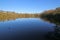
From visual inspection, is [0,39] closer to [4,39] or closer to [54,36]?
[4,39]

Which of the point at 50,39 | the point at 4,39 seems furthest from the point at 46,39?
the point at 4,39

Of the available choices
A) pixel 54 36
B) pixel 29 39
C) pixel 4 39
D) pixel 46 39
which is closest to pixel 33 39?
pixel 29 39

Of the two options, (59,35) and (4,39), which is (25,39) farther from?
(59,35)

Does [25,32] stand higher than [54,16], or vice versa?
[54,16]

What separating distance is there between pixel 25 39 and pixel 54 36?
436 cm

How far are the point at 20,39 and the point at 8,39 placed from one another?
1813 mm

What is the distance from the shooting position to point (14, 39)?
16.5m

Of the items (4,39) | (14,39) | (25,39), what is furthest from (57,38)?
(4,39)

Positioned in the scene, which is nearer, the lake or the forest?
the lake

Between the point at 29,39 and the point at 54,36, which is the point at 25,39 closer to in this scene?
the point at 29,39

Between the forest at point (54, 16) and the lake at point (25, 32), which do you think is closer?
the lake at point (25, 32)

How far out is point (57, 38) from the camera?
1574 centimetres

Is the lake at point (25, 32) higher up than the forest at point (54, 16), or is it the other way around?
the forest at point (54, 16)

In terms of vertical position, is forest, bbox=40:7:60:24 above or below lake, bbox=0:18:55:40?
above
